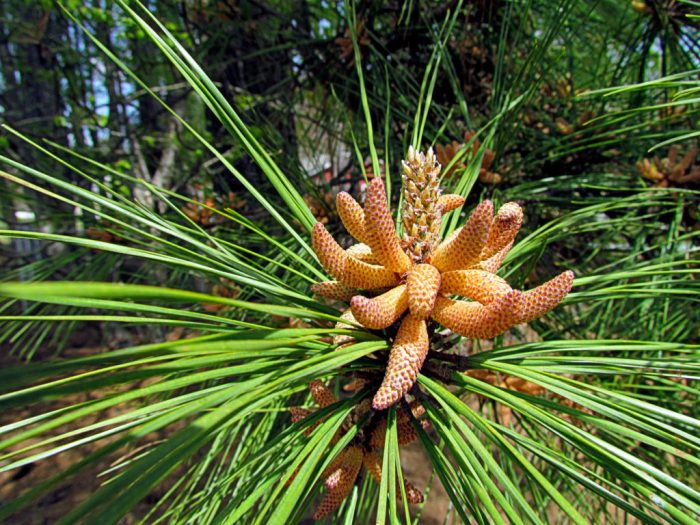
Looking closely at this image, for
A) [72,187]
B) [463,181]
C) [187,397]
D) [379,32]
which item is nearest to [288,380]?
[187,397]

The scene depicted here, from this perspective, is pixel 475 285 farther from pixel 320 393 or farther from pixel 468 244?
pixel 320 393

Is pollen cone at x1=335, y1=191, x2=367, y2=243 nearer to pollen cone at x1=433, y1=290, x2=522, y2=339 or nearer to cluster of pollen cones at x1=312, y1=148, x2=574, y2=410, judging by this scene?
cluster of pollen cones at x1=312, y1=148, x2=574, y2=410

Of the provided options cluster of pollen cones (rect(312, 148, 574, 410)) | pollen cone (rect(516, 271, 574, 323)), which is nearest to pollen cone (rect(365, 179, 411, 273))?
cluster of pollen cones (rect(312, 148, 574, 410))

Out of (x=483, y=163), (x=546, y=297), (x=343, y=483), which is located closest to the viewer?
(x=546, y=297)

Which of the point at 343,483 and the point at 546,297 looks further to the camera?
the point at 343,483

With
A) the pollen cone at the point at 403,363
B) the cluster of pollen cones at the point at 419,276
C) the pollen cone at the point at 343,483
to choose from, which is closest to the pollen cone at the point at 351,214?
the cluster of pollen cones at the point at 419,276

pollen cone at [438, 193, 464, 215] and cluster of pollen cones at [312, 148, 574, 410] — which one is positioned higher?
pollen cone at [438, 193, 464, 215]

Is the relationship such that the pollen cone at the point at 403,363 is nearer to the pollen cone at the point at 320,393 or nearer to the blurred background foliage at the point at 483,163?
the blurred background foliage at the point at 483,163

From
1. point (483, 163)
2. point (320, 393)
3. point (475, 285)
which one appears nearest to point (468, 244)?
point (475, 285)

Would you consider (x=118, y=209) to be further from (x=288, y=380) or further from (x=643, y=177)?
(x=643, y=177)
